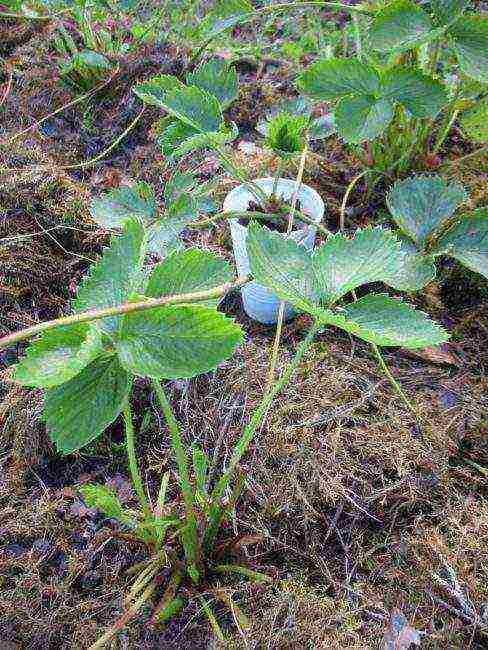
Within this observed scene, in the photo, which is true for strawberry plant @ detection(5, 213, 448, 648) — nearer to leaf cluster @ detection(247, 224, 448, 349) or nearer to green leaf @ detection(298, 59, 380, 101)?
leaf cluster @ detection(247, 224, 448, 349)

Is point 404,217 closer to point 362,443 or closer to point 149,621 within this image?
point 362,443

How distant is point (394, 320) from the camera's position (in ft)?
2.49

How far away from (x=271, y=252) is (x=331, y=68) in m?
0.58

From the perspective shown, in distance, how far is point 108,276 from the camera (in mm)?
750

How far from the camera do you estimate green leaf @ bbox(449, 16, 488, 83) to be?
44.0 inches

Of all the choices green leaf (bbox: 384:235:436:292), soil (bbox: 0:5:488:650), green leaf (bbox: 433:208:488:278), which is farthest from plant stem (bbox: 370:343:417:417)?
green leaf (bbox: 433:208:488:278)

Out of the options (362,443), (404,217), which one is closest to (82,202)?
(404,217)

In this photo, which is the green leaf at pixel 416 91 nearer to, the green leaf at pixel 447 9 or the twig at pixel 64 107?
the green leaf at pixel 447 9

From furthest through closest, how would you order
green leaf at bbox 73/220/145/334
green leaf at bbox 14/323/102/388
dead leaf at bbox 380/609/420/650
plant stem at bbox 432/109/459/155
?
plant stem at bbox 432/109/459/155 < dead leaf at bbox 380/609/420/650 < green leaf at bbox 73/220/145/334 < green leaf at bbox 14/323/102/388

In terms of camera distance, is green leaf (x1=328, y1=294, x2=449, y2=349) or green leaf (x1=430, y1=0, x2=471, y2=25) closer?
green leaf (x1=328, y1=294, x2=449, y2=349)

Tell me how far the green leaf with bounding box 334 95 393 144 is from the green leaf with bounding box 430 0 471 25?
0.59 feet

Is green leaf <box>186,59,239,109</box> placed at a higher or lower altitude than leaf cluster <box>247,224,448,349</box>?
higher

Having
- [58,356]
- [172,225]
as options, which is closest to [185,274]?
[58,356]

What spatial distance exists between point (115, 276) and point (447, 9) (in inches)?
34.4
